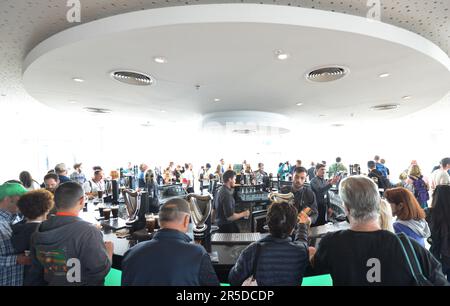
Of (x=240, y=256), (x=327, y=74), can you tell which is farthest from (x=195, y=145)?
(x=240, y=256)

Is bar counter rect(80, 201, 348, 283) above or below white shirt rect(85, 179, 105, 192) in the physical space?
below

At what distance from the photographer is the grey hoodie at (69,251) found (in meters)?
1.42

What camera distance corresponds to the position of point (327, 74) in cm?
413

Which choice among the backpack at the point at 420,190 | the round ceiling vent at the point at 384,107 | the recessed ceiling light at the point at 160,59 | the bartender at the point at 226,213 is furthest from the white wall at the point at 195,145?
the bartender at the point at 226,213

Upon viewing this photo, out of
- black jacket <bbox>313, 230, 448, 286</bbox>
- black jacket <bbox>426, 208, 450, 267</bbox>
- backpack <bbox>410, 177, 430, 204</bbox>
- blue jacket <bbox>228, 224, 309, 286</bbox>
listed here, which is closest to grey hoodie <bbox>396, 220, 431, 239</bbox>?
black jacket <bbox>426, 208, 450, 267</bbox>

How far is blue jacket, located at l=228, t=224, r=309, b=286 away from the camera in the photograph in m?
1.34

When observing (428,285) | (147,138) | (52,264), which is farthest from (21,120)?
(428,285)

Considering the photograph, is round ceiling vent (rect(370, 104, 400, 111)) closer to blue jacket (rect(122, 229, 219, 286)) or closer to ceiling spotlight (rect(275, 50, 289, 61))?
ceiling spotlight (rect(275, 50, 289, 61))

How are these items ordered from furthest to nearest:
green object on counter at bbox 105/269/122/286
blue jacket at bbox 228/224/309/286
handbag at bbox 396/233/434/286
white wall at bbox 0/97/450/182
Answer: white wall at bbox 0/97/450/182
green object on counter at bbox 105/269/122/286
blue jacket at bbox 228/224/309/286
handbag at bbox 396/233/434/286

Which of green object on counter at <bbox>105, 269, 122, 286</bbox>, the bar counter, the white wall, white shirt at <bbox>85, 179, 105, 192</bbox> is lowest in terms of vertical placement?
green object on counter at <bbox>105, 269, 122, 286</bbox>

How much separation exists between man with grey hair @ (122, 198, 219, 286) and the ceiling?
218 cm

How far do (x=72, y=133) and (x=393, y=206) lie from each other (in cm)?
1505

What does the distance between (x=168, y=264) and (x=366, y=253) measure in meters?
1.00

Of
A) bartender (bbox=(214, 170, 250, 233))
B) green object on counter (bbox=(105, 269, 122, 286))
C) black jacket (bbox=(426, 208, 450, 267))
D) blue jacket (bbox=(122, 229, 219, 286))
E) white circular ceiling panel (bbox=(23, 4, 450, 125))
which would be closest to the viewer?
blue jacket (bbox=(122, 229, 219, 286))
